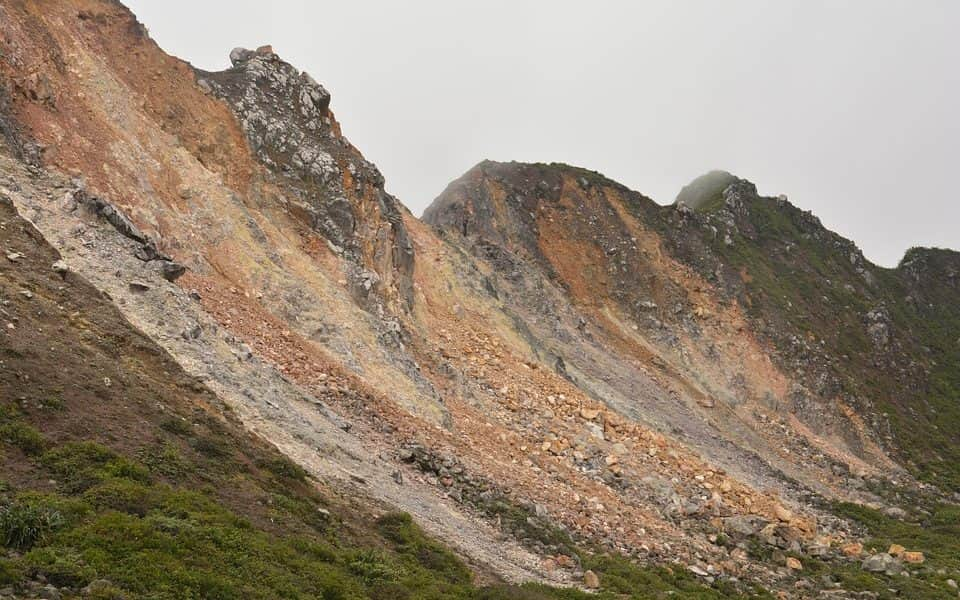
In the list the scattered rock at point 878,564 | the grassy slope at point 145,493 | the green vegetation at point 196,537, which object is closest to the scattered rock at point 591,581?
the grassy slope at point 145,493

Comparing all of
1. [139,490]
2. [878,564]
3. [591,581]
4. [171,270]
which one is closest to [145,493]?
[139,490]

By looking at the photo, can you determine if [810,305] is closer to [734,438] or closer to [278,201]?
[734,438]

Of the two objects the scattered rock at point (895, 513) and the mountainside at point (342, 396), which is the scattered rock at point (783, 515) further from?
the scattered rock at point (895, 513)

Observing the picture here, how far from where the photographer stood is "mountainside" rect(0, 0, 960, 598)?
15.2 metres

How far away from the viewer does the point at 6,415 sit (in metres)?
14.5

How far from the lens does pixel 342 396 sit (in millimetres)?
28141

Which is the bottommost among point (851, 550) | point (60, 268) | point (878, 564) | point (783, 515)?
point (60, 268)

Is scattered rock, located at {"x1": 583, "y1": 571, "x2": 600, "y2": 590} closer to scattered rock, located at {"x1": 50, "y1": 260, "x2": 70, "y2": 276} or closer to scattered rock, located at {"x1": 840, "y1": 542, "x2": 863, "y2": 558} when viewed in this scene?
scattered rock, located at {"x1": 840, "y1": 542, "x2": 863, "y2": 558}

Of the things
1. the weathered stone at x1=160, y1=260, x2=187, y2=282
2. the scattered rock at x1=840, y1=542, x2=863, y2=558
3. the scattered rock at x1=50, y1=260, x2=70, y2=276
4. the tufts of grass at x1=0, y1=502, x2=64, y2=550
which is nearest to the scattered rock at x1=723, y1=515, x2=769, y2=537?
the scattered rock at x1=840, y1=542, x2=863, y2=558

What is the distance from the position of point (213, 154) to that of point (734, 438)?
4198 cm

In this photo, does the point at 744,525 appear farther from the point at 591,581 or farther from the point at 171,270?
the point at 171,270

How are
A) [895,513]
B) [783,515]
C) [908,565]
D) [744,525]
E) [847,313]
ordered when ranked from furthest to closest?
[847,313] → [895,513] → [783,515] → [908,565] → [744,525]

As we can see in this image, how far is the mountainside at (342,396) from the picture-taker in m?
15.2

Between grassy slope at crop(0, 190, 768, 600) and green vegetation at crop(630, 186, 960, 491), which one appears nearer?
grassy slope at crop(0, 190, 768, 600)
